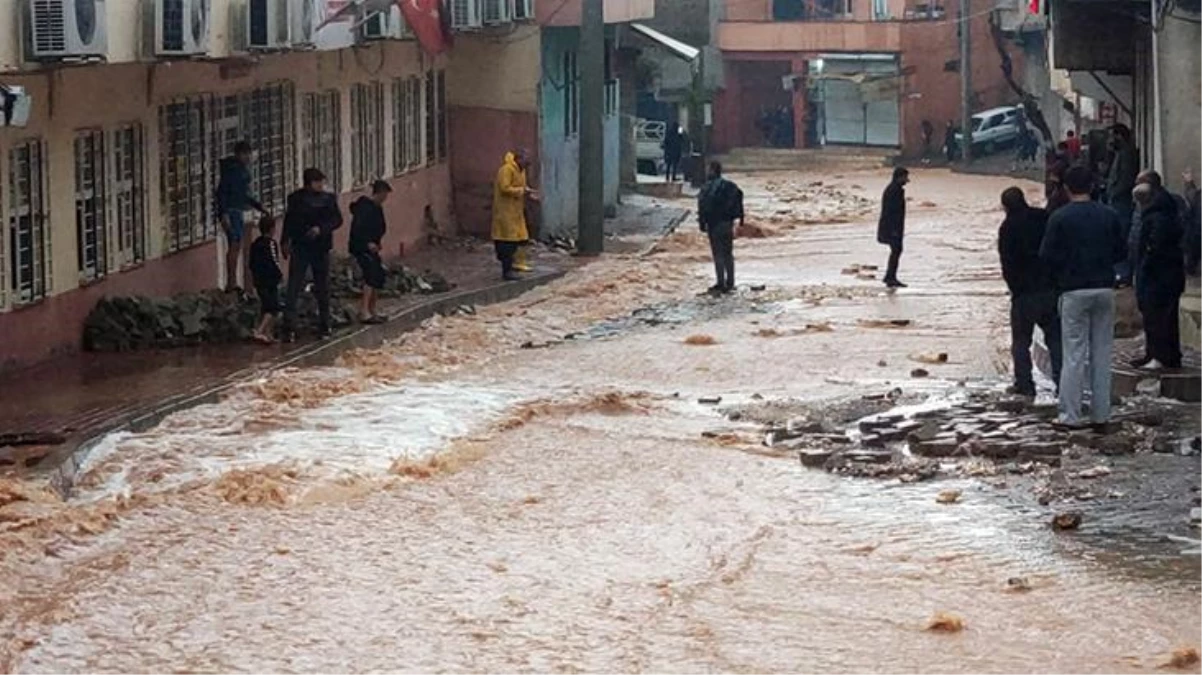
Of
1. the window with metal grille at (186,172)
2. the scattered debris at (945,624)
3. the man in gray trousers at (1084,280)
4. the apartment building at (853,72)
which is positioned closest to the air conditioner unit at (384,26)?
the window with metal grille at (186,172)

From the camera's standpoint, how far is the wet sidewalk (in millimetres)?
15172

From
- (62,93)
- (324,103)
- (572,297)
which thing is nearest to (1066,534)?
(62,93)

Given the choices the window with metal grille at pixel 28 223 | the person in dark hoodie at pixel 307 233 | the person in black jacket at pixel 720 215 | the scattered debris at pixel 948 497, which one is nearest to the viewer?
the scattered debris at pixel 948 497

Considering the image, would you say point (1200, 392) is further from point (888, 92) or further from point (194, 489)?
point (888, 92)

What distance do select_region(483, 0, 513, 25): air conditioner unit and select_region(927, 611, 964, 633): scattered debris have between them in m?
20.7

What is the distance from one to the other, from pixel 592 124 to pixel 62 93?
529 inches

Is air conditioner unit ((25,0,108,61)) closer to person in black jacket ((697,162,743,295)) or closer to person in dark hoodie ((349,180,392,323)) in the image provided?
person in dark hoodie ((349,180,392,323))

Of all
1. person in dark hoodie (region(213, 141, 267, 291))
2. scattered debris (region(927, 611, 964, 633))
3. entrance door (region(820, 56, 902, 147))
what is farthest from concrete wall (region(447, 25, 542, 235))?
entrance door (region(820, 56, 902, 147))

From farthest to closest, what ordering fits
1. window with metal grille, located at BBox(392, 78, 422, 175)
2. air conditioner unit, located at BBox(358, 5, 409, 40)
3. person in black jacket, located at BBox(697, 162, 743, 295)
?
window with metal grille, located at BBox(392, 78, 422, 175)
person in black jacket, located at BBox(697, 162, 743, 295)
air conditioner unit, located at BBox(358, 5, 409, 40)

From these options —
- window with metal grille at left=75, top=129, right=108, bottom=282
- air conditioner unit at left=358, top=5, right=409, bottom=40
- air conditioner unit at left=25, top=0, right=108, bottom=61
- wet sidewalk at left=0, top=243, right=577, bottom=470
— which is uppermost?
air conditioner unit at left=358, top=5, right=409, bottom=40

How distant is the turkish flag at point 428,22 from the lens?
85.5ft

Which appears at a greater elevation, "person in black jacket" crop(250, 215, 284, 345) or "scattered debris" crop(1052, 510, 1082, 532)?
"person in black jacket" crop(250, 215, 284, 345)

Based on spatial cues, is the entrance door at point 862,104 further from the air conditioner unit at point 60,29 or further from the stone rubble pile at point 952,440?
the air conditioner unit at point 60,29

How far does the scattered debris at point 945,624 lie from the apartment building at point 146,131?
8.20m
